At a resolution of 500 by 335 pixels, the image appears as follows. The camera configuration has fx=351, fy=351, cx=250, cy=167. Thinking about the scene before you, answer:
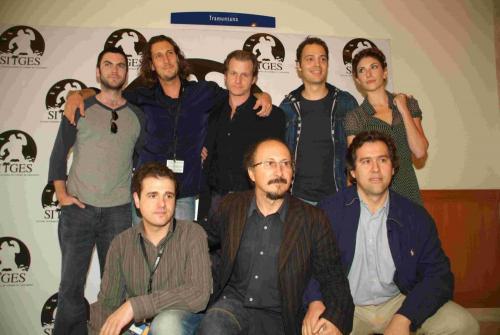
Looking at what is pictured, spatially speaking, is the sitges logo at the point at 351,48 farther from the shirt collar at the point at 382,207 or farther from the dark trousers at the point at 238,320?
the dark trousers at the point at 238,320

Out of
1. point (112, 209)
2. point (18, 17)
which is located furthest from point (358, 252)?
point (18, 17)

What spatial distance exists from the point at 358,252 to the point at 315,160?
0.91 meters

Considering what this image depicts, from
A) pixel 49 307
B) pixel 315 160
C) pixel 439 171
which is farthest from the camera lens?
pixel 439 171

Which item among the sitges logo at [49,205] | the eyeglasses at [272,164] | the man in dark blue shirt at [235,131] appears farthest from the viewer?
the sitges logo at [49,205]

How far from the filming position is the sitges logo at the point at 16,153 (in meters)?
4.00

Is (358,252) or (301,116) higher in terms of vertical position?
(301,116)

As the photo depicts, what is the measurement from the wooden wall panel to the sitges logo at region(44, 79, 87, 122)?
4620mm

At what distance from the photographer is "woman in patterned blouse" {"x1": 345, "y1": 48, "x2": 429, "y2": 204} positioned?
2.84 m

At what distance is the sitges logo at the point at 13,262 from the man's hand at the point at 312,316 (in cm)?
338

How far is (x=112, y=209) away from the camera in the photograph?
3.02 m

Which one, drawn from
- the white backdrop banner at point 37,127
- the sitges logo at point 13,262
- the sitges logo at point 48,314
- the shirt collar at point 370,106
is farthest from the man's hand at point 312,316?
the sitges logo at point 13,262

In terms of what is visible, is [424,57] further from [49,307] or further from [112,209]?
[49,307]

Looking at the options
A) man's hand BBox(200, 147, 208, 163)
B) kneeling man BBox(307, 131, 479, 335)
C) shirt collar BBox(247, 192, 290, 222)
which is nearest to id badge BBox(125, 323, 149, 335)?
shirt collar BBox(247, 192, 290, 222)

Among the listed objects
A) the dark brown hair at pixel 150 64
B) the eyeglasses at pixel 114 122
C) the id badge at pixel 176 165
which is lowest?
the id badge at pixel 176 165
